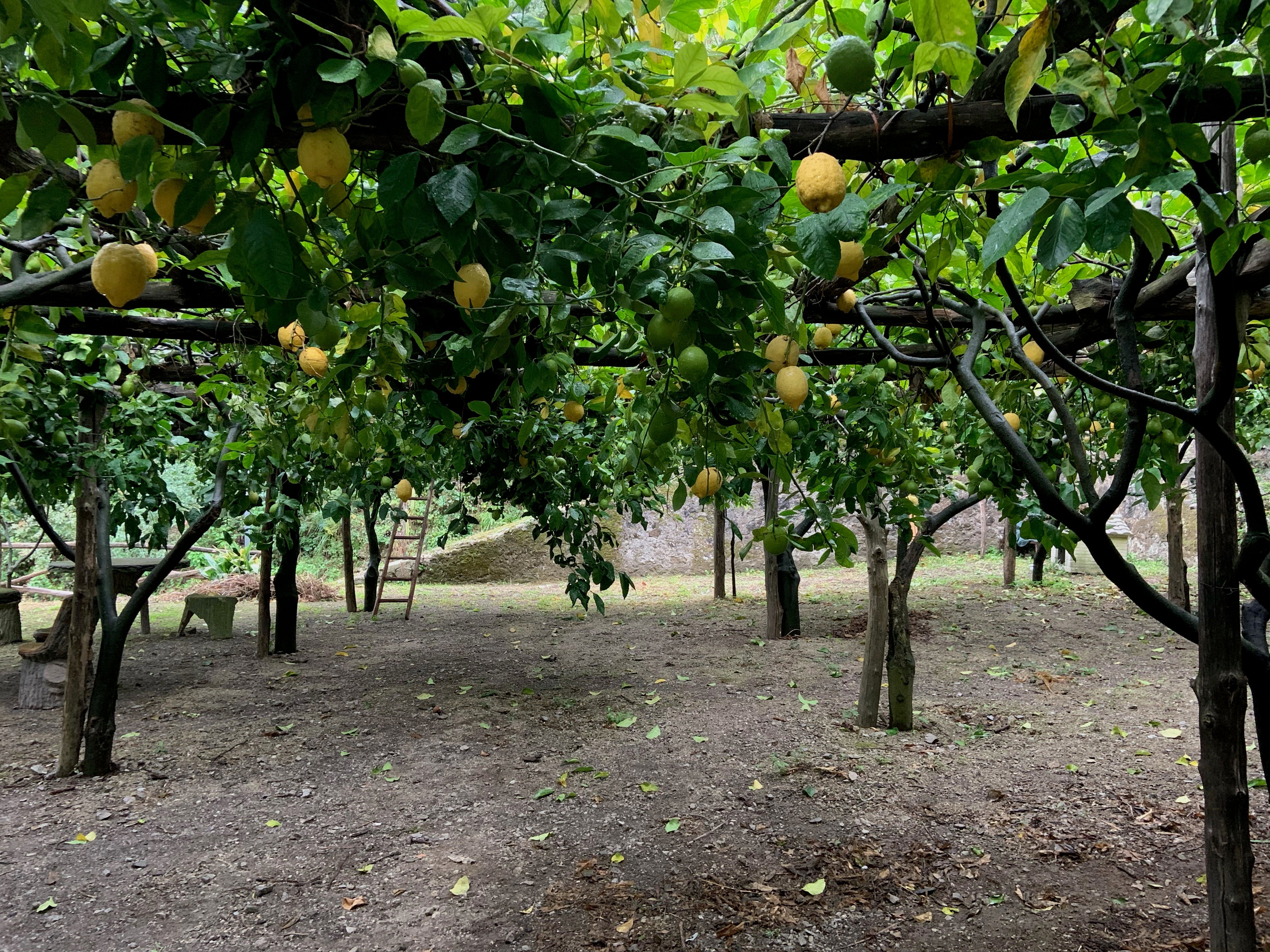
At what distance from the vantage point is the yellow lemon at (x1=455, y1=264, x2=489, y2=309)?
45.9 inches

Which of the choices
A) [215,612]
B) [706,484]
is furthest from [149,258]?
[215,612]

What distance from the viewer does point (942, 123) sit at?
3.68 feet

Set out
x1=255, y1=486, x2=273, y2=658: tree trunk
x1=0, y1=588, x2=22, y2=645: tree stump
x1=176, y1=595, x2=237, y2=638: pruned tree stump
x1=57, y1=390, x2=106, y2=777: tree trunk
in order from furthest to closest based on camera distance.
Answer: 1. x1=176, y1=595, x2=237, y2=638: pruned tree stump
2. x1=0, y1=588, x2=22, y2=645: tree stump
3. x1=255, y1=486, x2=273, y2=658: tree trunk
4. x1=57, y1=390, x2=106, y2=777: tree trunk

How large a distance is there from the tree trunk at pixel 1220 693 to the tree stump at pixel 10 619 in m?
8.12

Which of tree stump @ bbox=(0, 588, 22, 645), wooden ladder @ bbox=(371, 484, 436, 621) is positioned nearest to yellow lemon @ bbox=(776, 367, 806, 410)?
wooden ladder @ bbox=(371, 484, 436, 621)

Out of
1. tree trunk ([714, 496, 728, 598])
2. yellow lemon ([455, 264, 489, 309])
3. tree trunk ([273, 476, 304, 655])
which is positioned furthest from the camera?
tree trunk ([714, 496, 728, 598])

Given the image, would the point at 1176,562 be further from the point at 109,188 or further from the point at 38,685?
the point at 38,685

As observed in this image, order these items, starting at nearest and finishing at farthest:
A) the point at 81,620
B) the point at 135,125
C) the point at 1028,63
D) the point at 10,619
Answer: the point at 1028,63
the point at 135,125
the point at 81,620
the point at 10,619

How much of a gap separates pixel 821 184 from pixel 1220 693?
4.63 feet

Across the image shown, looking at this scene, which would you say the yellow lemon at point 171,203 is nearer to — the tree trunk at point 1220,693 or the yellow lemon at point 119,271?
the yellow lemon at point 119,271

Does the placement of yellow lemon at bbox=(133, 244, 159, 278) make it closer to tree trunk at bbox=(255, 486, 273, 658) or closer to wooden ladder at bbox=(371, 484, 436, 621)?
tree trunk at bbox=(255, 486, 273, 658)

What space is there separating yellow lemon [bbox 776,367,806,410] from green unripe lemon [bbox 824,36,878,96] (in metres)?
0.70

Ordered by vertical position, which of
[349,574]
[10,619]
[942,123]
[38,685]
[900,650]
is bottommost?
[38,685]

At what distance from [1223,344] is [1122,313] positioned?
0.27m
